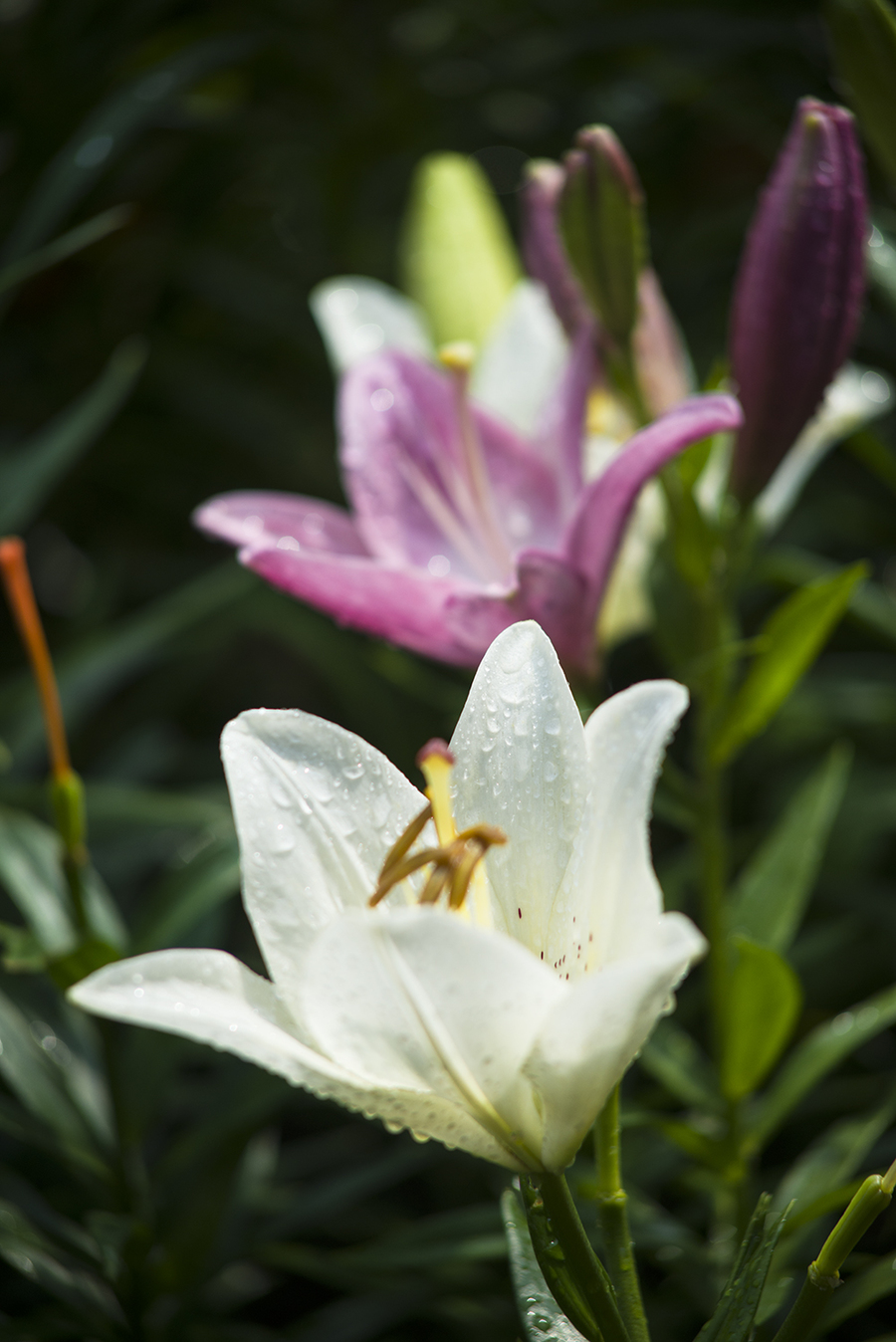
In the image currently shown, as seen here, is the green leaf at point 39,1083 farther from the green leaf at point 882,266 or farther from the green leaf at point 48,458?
the green leaf at point 882,266

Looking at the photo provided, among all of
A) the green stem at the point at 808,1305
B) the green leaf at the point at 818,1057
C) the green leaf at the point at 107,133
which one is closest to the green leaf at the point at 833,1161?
the green leaf at the point at 818,1057

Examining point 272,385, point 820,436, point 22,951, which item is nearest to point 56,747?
point 22,951

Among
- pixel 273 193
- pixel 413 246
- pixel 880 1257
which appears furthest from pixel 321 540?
pixel 273 193

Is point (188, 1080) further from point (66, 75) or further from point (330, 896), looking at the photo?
point (66, 75)

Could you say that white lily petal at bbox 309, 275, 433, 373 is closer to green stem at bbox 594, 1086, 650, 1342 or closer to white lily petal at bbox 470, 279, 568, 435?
white lily petal at bbox 470, 279, 568, 435

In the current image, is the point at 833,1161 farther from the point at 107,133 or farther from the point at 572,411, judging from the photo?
the point at 107,133

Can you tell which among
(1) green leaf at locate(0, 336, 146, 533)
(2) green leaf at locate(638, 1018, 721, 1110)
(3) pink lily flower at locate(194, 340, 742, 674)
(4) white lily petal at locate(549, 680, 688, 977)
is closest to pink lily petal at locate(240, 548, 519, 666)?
(3) pink lily flower at locate(194, 340, 742, 674)
